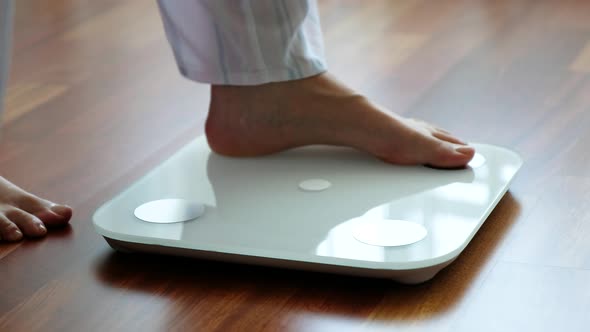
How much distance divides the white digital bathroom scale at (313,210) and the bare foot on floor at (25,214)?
0.27ft

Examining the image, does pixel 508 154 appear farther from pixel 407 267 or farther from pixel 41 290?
pixel 41 290

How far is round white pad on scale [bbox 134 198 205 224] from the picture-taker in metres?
1.21

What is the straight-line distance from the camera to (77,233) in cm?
128

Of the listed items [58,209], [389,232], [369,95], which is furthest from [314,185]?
[369,95]

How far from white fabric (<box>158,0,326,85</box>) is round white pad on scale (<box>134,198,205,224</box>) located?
21cm

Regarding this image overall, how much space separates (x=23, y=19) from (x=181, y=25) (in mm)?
1051

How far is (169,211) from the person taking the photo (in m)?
1.23

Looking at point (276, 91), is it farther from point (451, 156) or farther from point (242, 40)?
point (451, 156)

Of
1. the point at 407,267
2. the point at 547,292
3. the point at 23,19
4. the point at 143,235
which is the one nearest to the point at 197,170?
the point at 143,235

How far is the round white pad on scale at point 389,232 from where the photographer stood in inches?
43.4

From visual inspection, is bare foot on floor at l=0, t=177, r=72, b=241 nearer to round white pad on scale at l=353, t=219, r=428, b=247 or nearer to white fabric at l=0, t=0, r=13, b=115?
white fabric at l=0, t=0, r=13, b=115

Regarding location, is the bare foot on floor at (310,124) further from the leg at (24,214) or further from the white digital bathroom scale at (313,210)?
the leg at (24,214)

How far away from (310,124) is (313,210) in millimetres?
209

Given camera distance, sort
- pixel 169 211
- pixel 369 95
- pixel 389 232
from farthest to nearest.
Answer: pixel 369 95 → pixel 169 211 → pixel 389 232
